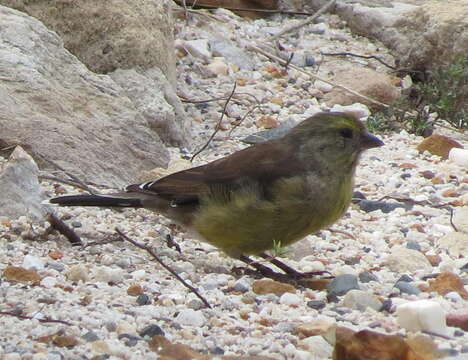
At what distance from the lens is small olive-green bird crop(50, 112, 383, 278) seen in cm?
536

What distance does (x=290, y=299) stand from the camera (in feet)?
15.6

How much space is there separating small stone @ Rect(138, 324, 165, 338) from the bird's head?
1.77 meters

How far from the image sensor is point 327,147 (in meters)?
5.72

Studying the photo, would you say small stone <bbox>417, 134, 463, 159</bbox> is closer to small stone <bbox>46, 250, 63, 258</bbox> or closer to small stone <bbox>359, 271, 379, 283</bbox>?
small stone <bbox>359, 271, 379, 283</bbox>

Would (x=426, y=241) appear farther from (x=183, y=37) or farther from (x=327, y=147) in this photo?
(x=183, y=37)

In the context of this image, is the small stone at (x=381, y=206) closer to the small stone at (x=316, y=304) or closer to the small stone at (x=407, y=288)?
the small stone at (x=407, y=288)

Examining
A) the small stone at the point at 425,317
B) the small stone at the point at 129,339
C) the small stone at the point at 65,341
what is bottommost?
the small stone at the point at 129,339

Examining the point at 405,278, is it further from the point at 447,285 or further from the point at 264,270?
the point at 264,270

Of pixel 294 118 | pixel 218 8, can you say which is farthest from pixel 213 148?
pixel 218 8

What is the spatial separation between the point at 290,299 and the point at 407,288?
0.56 meters

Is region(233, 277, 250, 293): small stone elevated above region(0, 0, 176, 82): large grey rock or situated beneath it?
situated beneath

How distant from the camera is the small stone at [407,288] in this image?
4898 mm

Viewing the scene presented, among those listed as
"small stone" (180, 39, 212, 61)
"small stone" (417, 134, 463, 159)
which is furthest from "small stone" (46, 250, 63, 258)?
"small stone" (180, 39, 212, 61)

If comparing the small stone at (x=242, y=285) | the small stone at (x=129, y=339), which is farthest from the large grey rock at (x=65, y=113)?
the small stone at (x=129, y=339)
